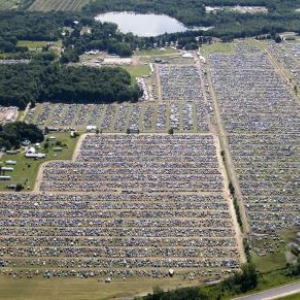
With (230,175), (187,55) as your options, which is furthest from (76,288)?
(187,55)

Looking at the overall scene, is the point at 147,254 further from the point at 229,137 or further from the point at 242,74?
the point at 242,74

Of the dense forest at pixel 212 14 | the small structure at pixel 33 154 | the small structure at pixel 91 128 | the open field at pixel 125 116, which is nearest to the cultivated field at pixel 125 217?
the small structure at pixel 33 154

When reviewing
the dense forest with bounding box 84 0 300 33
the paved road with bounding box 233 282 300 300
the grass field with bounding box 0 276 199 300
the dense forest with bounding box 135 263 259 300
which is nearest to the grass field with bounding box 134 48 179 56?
the dense forest with bounding box 84 0 300 33

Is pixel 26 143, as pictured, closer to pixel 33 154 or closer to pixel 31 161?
pixel 33 154

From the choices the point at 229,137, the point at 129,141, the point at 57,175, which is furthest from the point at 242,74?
the point at 57,175

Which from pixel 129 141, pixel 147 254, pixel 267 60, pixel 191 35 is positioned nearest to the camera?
pixel 147 254

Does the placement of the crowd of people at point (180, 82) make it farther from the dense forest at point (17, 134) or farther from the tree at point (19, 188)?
the tree at point (19, 188)
